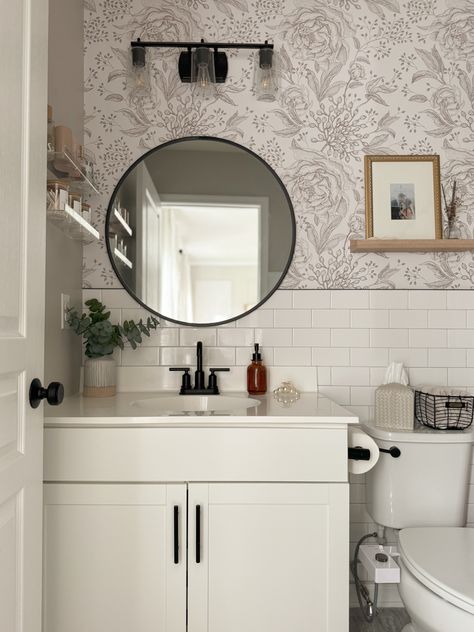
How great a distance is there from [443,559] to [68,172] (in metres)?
1.62

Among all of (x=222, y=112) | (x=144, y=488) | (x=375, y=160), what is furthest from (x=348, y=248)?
(x=144, y=488)

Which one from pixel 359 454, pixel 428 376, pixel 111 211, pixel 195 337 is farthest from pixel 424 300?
pixel 111 211

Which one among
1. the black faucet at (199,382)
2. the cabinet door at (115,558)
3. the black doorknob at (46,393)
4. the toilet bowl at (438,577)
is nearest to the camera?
the black doorknob at (46,393)

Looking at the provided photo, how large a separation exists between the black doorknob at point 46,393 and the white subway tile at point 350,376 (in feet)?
4.10

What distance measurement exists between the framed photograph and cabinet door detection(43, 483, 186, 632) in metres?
1.34

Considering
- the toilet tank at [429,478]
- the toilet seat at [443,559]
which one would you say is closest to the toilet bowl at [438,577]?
the toilet seat at [443,559]

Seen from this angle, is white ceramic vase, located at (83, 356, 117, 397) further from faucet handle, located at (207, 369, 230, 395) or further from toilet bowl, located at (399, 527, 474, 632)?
toilet bowl, located at (399, 527, 474, 632)

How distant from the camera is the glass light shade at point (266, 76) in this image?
82.2 inches

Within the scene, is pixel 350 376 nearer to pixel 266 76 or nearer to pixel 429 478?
pixel 429 478

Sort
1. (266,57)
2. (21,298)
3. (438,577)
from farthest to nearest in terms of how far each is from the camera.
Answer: (266,57) → (438,577) → (21,298)

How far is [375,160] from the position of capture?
2.17 meters

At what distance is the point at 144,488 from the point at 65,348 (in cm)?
65

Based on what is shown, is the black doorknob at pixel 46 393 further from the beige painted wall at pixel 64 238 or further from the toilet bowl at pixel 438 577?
the toilet bowl at pixel 438 577

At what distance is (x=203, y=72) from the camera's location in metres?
2.06
